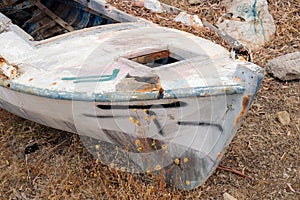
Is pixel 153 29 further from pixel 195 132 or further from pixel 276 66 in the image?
pixel 276 66

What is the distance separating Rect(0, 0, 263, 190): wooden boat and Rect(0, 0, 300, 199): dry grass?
18 cm

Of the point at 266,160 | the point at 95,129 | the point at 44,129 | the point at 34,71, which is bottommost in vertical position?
the point at 44,129

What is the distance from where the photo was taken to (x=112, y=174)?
3.64m

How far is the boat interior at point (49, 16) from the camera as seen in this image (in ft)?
16.7

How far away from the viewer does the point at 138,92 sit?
115 inches

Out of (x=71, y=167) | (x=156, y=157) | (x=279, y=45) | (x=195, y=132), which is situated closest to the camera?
(x=195, y=132)

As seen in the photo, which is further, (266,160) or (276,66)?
(276,66)

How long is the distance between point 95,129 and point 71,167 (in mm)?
613

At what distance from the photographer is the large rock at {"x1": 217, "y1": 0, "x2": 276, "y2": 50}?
18.6 feet

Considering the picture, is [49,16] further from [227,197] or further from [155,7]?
[227,197]

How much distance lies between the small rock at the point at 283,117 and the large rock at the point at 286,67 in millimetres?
608

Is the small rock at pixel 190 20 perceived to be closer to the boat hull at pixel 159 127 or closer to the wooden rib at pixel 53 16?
the wooden rib at pixel 53 16

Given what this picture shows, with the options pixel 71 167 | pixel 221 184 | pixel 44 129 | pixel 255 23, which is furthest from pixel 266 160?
pixel 255 23

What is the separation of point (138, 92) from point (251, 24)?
3.26 m
